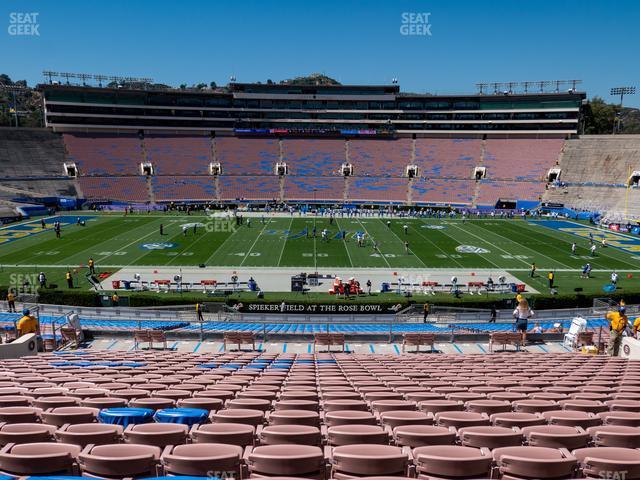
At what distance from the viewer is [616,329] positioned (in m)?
14.1

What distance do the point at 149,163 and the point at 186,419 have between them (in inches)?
3005

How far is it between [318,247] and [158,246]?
1357 centimetres

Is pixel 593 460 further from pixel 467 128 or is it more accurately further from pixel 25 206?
pixel 467 128

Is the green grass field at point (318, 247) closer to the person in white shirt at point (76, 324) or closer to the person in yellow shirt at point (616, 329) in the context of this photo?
the person in white shirt at point (76, 324)

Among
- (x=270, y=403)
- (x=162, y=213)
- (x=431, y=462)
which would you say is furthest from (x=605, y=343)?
(x=162, y=213)

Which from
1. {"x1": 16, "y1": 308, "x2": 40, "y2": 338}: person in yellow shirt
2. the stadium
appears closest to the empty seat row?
the stadium

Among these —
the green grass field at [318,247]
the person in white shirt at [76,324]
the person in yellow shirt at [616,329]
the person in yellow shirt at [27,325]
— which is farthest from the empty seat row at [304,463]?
the green grass field at [318,247]

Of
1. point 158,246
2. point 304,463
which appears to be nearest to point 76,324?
point 304,463

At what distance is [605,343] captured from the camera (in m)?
16.5

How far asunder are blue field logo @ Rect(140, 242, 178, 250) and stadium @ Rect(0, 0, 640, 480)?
0.47 meters

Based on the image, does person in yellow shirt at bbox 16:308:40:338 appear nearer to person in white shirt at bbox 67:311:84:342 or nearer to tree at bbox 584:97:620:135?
person in white shirt at bbox 67:311:84:342

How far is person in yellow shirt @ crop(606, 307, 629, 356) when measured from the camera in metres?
13.7

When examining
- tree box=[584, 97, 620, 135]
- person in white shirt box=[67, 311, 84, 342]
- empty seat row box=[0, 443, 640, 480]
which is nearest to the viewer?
empty seat row box=[0, 443, 640, 480]

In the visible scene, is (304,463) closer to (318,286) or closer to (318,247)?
(318,286)
